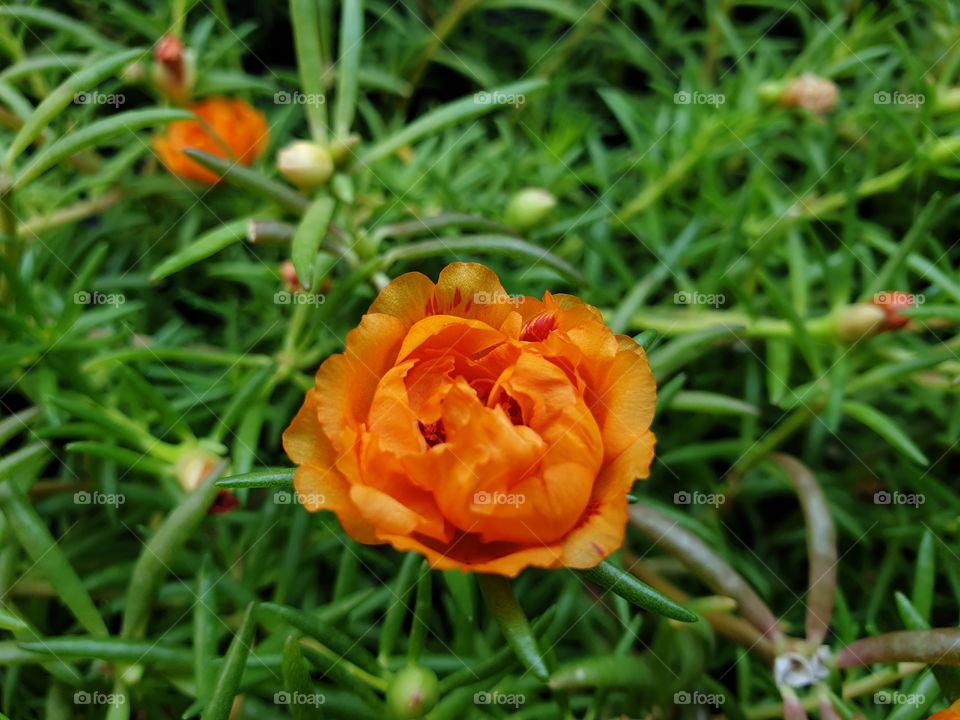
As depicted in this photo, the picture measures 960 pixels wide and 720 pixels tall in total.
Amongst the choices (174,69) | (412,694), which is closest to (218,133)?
(174,69)

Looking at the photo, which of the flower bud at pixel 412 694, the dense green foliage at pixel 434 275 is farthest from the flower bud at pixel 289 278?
the flower bud at pixel 412 694

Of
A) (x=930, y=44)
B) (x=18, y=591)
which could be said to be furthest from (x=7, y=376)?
(x=930, y=44)

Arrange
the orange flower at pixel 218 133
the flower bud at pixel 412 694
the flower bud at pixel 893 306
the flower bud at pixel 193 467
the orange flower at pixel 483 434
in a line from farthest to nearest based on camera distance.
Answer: the orange flower at pixel 218 133, the flower bud at pixel 893 306, the flower bud at pixel 193 467, the flower bud at pixel 412 694, the orange flower at pixel 483 434

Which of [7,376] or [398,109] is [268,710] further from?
[398,109]

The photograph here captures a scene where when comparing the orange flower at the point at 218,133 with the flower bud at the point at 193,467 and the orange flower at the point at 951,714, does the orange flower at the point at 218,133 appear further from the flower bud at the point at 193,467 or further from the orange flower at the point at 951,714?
the orange flower at the point at 951,714

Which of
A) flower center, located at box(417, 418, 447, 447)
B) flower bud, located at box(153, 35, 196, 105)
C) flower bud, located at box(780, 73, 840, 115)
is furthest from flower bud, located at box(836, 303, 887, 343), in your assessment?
flower bud, located at box(153, 35, 196, 105)

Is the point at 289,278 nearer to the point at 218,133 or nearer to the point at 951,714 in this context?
the point at 218,133

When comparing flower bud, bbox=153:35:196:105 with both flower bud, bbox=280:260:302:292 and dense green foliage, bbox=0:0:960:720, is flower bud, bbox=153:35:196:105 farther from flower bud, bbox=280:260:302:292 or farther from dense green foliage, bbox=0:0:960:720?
flower bud, bbox=280:260:302:292
